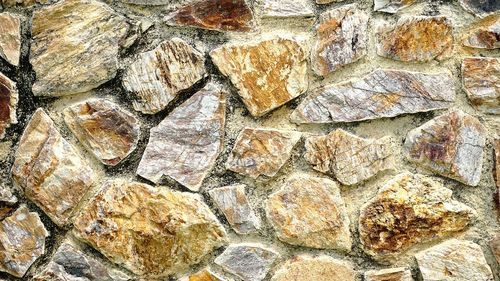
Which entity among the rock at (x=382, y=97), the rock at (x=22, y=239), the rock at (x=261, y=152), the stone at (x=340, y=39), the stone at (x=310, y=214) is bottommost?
the rock at (x=22, y=239)

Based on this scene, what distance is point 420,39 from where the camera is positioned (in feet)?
4.11

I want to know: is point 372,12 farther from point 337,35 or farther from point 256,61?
point 256,61

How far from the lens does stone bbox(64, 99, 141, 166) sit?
1301 millimetres

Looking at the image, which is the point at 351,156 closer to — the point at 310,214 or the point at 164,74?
the point at 310,214

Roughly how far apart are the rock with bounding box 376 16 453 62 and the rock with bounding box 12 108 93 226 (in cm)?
67

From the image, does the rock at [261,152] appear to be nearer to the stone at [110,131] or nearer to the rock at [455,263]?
the stone at [110,131]

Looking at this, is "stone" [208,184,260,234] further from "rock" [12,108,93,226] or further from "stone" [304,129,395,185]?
"rock" [12,108,93,226]

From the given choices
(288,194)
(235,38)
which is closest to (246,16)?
(235,38)

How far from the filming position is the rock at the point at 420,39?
4.10 feet

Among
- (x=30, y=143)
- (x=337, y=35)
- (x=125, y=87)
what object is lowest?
(x=30, y=143)

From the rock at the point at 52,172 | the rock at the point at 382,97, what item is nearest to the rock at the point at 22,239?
the rock at the point at 52,172

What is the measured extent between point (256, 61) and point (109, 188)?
0.40 m

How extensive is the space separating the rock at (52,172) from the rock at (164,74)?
18 centimetres

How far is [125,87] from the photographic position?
1.30m
